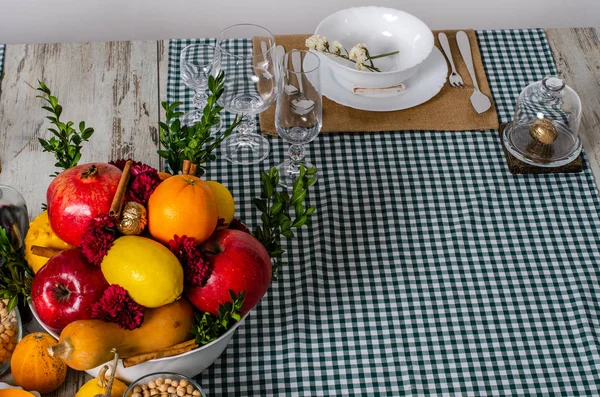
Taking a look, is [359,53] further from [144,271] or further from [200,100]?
[144,271]

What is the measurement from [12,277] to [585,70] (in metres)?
1.14

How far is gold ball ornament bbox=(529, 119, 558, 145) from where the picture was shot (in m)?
1.31

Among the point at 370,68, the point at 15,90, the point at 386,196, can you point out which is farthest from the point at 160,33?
the point at 386,196

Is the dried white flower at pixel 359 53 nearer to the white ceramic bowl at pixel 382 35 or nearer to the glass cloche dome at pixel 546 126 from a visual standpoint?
the white ceramic bowl at pixel 382 35

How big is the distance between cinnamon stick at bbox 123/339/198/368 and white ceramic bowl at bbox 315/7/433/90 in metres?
0.67

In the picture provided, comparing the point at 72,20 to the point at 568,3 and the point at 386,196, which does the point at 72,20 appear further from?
the point at 568,3

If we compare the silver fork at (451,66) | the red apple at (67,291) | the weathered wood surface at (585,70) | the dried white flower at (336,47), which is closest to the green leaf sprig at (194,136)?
the red apple at (67,291)

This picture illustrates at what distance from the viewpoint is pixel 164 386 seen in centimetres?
87

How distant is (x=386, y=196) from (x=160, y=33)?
1266mm

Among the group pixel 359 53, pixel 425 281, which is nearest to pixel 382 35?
pixel 359 53

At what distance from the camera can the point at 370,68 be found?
1.35 m

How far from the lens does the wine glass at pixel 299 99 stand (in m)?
1.13

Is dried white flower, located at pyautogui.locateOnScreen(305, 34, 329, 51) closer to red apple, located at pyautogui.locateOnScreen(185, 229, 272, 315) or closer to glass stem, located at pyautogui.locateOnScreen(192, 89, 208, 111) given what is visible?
glass stem, located at pyautogui.locateOnScreen(192, 89, 208, 111)

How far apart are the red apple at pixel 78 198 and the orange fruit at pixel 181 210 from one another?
0.06 m
